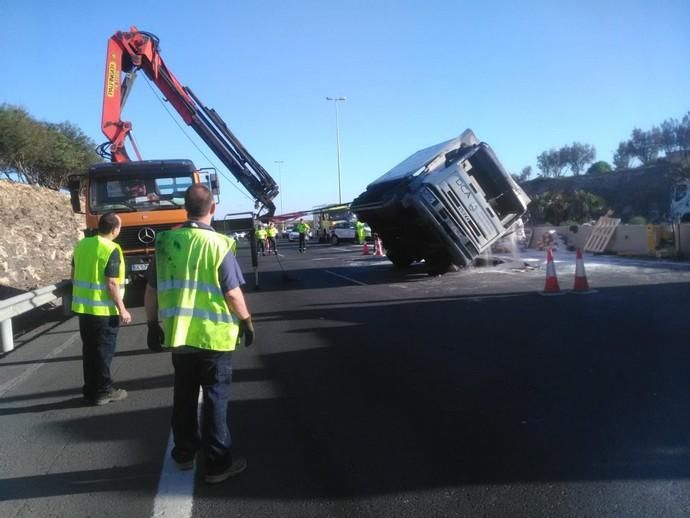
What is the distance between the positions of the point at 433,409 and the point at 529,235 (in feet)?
66.7

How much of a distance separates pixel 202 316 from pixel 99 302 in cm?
212

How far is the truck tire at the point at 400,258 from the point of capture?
16483 mm

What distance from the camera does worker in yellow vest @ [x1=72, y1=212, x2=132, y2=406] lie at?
205 inches

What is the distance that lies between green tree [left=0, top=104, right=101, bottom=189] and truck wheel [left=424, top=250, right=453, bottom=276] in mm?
20361

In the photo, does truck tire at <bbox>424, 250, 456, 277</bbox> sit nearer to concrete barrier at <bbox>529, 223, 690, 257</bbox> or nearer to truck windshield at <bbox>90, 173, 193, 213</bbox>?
truck windshield at <bbox>90, 173, 193, 213</bbox>

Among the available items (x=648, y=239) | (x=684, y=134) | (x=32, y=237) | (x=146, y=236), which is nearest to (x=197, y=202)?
(x=146, y=236)

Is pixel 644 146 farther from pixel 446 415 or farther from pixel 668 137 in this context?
pixel 446 415

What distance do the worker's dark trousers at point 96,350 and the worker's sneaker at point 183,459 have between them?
6.13ft

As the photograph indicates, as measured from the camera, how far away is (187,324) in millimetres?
3494

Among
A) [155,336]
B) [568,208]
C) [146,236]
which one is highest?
[568,208]

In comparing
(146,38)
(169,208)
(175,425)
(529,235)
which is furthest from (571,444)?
(529,235)

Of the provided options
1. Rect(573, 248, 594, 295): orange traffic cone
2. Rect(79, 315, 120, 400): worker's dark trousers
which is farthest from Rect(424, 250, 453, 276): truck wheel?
Rect(79, 315, 120, 400): worker's dark trousers

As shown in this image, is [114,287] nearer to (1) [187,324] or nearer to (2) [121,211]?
→ (1) [187,324]

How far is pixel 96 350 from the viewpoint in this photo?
5.25 meters
